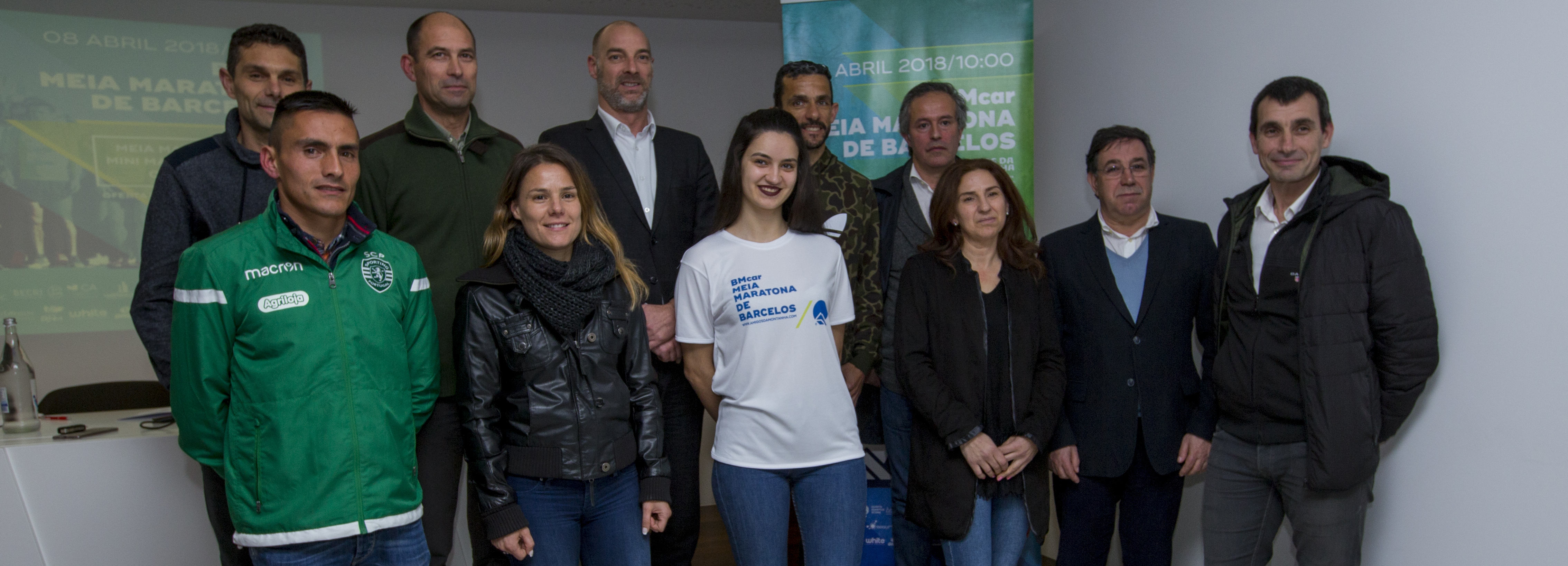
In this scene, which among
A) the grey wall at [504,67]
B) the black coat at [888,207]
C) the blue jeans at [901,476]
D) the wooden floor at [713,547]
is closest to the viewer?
the blue jeans at [901,476]

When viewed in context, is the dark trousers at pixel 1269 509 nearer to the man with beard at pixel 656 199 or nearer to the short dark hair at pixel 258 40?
the man with beard at pixel 656 199

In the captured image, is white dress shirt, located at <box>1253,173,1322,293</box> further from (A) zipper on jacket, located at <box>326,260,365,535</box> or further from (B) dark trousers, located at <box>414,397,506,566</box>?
(A) zipper on jacket, located at <box>326,260,365,535</box>

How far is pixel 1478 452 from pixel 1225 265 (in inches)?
27.9

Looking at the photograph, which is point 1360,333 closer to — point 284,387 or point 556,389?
point 556,389

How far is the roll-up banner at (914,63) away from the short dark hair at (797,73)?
0.58 metres

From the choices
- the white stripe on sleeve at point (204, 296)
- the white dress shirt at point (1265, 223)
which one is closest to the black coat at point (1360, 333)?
the white dress shirt at point (1265, 223)

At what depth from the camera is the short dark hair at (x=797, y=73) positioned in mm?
2938

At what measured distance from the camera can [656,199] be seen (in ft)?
8.32

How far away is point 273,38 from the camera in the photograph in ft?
7.36

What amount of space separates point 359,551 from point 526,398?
0.44 m

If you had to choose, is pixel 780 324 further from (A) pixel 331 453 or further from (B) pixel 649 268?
(A) pixel 331 453

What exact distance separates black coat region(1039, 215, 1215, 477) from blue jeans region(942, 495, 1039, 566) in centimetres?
29

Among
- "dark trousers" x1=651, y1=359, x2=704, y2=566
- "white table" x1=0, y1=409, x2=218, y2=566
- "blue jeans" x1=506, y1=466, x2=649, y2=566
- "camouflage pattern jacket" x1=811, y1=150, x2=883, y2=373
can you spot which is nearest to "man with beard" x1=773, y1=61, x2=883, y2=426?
"camouflage pattern jacket" x1=811, y1=150, x2=883, y2=373

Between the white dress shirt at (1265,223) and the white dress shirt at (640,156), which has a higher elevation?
the white dress shirt at (640,156)
